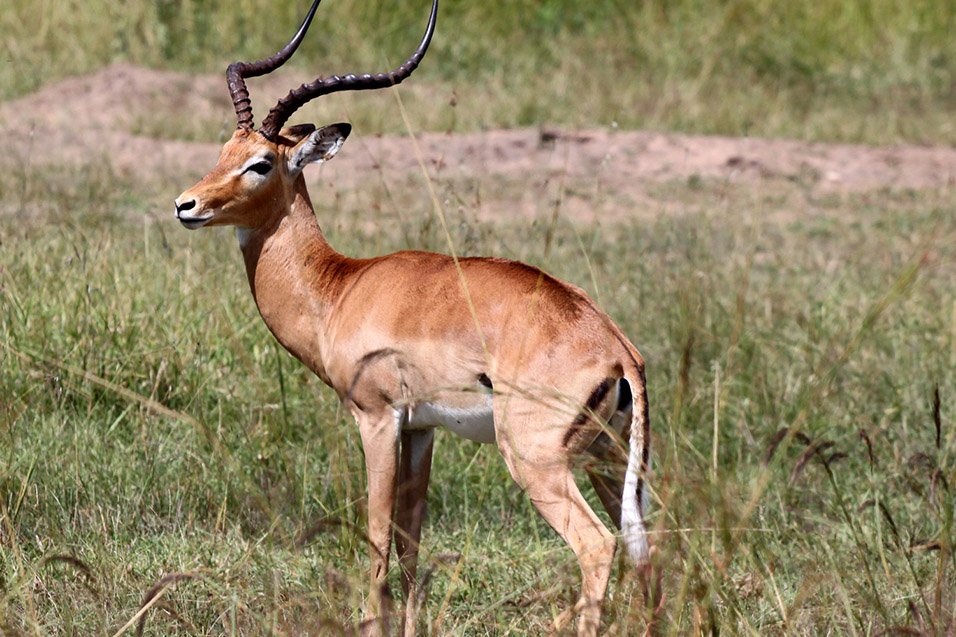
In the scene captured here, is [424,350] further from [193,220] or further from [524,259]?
[524,259]

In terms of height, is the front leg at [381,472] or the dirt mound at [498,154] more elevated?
the front leg at [381,472]

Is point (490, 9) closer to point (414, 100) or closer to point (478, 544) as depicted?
point (414, 100)

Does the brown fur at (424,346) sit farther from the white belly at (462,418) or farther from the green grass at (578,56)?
the green grass at (578,56)

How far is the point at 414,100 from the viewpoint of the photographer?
33.5ft

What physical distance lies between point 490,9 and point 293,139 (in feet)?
29.5

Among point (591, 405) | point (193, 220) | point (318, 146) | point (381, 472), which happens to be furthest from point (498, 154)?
point (591, 405)

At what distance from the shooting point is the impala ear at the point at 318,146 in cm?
384

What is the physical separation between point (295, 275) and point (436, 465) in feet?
3.16

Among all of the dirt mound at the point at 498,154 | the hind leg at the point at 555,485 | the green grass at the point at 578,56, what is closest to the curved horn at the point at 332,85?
the hind leg at the point at 555,485

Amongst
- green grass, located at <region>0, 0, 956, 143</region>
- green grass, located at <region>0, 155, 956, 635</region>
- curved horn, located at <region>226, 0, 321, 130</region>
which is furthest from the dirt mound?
curved horn, located at <region>226, 0, 321, 130</region>

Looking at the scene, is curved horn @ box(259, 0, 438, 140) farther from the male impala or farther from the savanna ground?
the savanna ground

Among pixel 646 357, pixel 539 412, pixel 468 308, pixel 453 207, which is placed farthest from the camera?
pixel 453 207

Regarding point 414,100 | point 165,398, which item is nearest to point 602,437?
point 165,398

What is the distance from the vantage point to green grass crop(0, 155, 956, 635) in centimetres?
280
